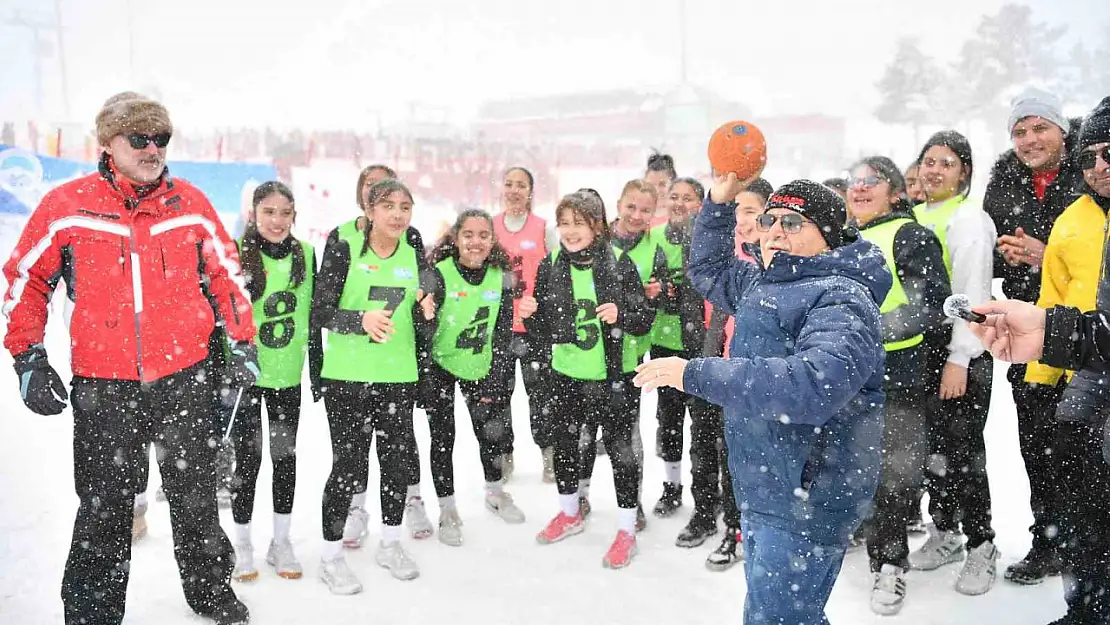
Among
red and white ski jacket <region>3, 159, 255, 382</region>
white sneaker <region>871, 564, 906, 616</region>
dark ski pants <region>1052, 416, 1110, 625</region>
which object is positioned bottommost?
white sneaker <region>871, 564, 906, 616</region>

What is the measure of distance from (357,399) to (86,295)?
4.21 ft

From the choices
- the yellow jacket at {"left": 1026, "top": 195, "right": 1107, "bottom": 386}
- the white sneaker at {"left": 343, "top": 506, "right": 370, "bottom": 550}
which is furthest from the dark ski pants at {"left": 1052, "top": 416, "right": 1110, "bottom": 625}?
the white sneaker at {"left": 343, "top": 506, "right": 370, "bottom": 550}

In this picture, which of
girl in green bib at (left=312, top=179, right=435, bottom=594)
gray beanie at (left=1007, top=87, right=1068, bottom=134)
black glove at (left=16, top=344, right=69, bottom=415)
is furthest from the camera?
girl in green bib at (left=312, top=179, right=435, bottom=594)

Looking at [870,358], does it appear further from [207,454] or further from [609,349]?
[207,454]

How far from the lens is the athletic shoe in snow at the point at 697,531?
4.52 metres

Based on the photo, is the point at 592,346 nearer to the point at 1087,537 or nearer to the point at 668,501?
the point at 668,501

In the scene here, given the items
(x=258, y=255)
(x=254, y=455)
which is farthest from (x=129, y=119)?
(x=254, y=455)

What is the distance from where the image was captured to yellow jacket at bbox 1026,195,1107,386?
10.7 ft

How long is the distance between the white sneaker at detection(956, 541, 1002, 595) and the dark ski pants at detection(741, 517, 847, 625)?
1854mm

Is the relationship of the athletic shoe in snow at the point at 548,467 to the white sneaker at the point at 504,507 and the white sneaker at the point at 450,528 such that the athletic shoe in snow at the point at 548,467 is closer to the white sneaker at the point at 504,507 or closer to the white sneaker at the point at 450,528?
the white sneaker at the point at 504,507

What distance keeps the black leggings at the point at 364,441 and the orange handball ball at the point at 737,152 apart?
6.25 ft

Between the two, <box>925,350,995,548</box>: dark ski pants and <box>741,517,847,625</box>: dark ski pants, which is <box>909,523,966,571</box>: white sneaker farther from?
<box>741,517,847,625</box>: dark ski pants

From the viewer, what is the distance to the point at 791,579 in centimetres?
244

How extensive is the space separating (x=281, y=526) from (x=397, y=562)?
0.61 meters
